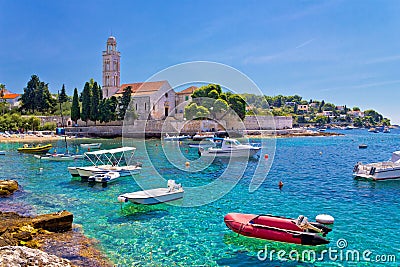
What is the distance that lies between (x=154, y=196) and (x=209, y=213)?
3175 millimetres

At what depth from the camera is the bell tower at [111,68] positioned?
10050 centimetres

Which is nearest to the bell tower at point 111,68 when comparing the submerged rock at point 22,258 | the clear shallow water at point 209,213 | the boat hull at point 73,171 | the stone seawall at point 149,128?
the stone seawall at point 149,128

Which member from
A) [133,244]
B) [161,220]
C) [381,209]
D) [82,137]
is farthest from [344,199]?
[82,137]

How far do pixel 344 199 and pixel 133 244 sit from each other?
14.4 meters

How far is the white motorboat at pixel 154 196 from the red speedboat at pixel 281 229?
5592 mm

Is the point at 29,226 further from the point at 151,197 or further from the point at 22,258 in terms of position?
the point at 22,258

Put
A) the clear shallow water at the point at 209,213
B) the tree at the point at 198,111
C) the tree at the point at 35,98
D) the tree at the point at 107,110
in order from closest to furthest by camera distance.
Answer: the clear shallow water at the point at 209,213 → the tree at the point at 198,111 → the tree at the point at 107,110 → the tree at the point at 35,98

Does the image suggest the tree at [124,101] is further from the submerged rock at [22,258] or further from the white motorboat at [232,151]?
the submerged rock at [22,258]

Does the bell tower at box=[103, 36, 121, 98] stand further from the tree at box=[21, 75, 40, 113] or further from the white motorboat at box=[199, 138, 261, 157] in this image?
the white motorboat at box=[199, 138, 261, 157]

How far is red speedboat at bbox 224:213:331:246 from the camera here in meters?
11.8

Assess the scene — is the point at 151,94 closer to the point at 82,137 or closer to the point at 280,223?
the point at 82,137

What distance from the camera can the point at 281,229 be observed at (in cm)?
1220

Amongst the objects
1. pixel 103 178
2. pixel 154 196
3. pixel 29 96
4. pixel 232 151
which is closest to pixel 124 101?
pixel 29 96

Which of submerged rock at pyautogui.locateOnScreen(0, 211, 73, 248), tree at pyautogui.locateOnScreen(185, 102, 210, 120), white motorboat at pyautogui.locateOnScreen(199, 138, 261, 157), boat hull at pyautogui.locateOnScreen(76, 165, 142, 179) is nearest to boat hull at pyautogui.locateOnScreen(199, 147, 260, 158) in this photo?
white motorboat at pyautogui.locateOnScreen(199, 138, 261, 157)
